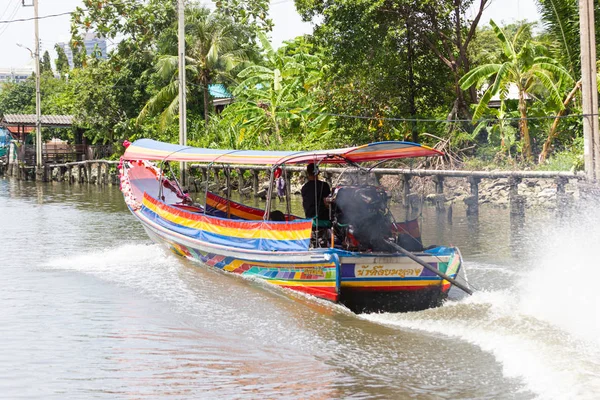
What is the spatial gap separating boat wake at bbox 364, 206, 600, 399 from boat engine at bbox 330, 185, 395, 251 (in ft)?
3.66

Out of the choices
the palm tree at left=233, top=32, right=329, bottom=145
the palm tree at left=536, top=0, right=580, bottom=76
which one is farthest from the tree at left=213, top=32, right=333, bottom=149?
the palm tree at left=536, top=0, right=580, bottom=76

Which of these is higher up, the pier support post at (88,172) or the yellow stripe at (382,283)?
the pier support post at (88,172)

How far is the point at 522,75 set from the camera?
23.3m

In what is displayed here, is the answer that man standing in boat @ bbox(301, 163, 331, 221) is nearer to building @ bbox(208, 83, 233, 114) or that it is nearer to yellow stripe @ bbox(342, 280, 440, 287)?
yellow stripe @ bbox(342, 280, 440, 287)

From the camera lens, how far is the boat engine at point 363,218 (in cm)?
1133

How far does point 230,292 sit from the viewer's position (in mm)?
13000

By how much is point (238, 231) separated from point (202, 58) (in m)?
24.5

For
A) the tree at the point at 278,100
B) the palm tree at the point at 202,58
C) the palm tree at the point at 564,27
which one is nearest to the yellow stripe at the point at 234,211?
the palm tree at the point at 564,27

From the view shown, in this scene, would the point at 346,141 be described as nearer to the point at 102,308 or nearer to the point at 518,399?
the point at 102,308

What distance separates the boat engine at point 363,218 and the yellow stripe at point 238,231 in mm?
610

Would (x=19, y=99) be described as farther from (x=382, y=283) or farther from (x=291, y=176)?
(x=382, y=283)

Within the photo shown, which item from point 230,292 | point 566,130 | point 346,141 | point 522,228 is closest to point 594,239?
point 522,228

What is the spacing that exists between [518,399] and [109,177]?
3573cm

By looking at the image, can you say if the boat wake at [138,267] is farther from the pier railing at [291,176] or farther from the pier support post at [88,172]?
the pier support post at [88,172]
